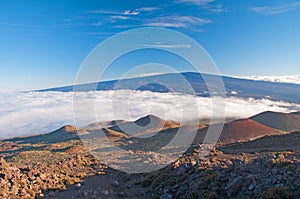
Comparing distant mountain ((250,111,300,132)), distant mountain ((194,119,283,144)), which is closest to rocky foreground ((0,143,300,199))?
distant mountain ((194,119,283,144))

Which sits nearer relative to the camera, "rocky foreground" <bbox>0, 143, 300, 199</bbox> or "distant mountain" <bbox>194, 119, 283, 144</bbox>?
"rocky foreground" <bbox>0, 143, 300, 199</bbox>

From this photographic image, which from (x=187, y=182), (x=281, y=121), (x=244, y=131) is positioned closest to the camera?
(x=187, y=182)

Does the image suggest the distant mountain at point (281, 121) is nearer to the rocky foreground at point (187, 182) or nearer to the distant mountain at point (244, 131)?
the distant mountain at point (244, 131)

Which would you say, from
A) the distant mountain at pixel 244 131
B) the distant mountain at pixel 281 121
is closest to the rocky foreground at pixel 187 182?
the distant mountain at pixel 244 131

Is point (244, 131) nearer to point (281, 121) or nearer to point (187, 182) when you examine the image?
point (281, 121)

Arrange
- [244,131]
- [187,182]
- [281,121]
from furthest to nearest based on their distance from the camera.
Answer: [281,121]
[244,131]
[187,182]

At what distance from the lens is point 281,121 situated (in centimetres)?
6291

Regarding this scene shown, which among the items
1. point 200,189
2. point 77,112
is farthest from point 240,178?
point 77,112

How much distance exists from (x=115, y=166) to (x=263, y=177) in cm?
1708

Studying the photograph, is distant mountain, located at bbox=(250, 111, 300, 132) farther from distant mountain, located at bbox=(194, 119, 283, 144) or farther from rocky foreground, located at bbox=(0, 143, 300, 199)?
rocky foreground, located at bbox=(0, 143, 300, 199)

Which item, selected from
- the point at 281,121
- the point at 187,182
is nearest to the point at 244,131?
the point at 281,121

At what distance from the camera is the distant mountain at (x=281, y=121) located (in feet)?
190

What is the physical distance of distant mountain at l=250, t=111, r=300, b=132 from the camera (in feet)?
190

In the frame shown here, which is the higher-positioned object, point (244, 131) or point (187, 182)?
point (187, 182)
